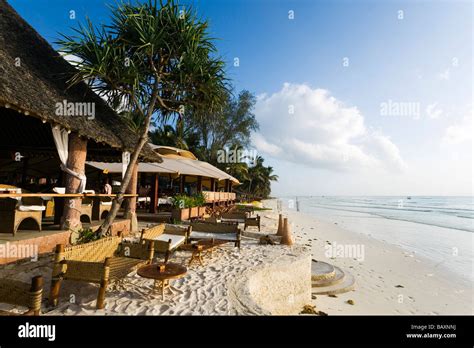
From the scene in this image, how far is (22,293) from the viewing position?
9.33ft

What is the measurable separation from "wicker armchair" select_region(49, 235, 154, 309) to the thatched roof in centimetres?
256

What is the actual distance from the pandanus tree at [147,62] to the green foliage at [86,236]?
0.73 feet

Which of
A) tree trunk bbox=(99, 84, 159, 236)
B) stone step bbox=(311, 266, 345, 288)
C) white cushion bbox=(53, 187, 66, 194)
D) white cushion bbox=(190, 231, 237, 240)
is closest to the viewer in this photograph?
white cushion bbox=(53, 187, 66, 194)

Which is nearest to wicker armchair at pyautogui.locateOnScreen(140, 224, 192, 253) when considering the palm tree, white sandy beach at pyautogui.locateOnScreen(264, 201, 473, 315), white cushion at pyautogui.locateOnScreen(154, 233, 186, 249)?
white cushion at pyautogui.locateOnScreen(154, 233, 186, 249)

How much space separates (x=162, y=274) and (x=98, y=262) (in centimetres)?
98

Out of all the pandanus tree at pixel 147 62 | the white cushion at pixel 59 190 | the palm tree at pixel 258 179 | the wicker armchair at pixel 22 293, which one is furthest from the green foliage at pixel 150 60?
the palm tree at pixel 258 179

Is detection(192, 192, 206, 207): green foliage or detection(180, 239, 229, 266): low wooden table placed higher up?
detection(192, 192, 206, 207): green foliage

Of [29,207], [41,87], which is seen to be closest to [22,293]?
[29,207]

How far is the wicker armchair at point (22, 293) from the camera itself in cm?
278

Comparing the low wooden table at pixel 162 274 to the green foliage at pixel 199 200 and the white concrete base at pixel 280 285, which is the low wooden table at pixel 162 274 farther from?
the green foliage at pixel 199 200

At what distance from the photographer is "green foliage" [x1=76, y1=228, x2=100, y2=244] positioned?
6.50 meters

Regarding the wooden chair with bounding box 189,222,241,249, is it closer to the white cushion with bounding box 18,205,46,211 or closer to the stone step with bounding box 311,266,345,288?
the stone step with bounding box 311,266,345,288

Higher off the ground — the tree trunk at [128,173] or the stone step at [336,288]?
the tree trunk at [128,173]
